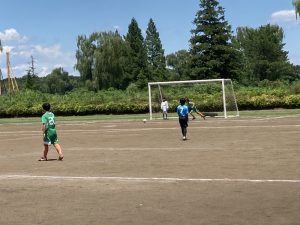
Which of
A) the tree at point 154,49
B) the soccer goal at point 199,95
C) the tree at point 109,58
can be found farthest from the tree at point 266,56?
the soccer goal at point 199,95

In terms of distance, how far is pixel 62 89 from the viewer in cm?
12775

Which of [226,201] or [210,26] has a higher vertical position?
[210,26]

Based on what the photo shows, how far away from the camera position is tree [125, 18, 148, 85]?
9975 centimetres

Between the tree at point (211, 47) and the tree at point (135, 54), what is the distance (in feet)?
50.8

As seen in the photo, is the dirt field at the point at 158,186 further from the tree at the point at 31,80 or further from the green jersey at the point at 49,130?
the tree at the point at 31,80

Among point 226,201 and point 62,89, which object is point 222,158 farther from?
point 62,89

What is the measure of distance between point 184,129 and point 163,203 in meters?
12.0

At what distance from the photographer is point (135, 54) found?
10650 centimetres

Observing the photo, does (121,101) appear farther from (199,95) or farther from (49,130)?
(49,130)

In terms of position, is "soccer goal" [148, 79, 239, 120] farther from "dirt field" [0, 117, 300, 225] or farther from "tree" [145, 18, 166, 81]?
"tree" [145, 18, 166, 81]

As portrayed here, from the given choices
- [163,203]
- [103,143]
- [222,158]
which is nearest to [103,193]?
[163,203]

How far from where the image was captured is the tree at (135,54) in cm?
9975

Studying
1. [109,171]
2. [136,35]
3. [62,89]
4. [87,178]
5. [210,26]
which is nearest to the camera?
[87,178]

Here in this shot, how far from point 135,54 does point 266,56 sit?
86.8 ft
